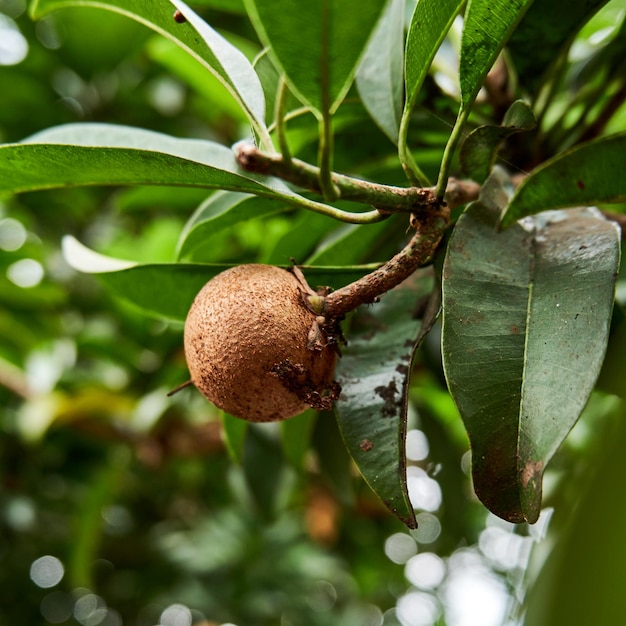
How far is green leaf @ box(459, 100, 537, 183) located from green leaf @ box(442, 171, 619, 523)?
0.07 metres

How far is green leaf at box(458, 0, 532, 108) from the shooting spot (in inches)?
18.3

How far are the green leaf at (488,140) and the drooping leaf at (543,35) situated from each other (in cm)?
17

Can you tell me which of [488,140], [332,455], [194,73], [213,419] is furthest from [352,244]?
[213,419]

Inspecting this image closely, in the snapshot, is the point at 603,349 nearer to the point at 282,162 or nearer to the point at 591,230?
the point at 591,230

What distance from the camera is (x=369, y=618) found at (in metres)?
2.43

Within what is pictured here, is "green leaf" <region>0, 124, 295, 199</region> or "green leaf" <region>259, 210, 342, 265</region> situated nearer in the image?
"green leaf" <region>0, 124, 295, 199</region>

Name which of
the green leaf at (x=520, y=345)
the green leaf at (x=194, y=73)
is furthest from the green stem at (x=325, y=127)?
the green leaf at (x=194, y=73)

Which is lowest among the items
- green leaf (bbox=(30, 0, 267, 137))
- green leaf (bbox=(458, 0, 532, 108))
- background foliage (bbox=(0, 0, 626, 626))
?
background foliage (bbox=(0, 0, 626, 626))

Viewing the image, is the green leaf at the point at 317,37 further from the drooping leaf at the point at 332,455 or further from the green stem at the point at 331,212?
the drooping leaf at the point at 332,455

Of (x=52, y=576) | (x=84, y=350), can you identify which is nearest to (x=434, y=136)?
(x=84, y=350)

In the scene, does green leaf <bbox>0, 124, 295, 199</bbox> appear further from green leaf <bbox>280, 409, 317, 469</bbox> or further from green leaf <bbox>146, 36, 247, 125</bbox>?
green leaf <bbox>146, 36, 247, 125</bbox>

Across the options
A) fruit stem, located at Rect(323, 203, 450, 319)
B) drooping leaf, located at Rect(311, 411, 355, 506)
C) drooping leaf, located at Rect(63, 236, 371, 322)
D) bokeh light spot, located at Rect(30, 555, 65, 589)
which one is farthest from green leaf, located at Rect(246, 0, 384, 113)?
bokeh light spot, located at Rect(30, 555, 65, 589)

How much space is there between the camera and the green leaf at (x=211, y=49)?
0.48m

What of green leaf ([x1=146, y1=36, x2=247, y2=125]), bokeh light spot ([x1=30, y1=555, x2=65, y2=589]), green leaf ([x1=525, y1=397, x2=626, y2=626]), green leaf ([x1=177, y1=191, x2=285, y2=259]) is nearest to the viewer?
green leaf ([x1=525, y1=397, x2=626, y2=626])
